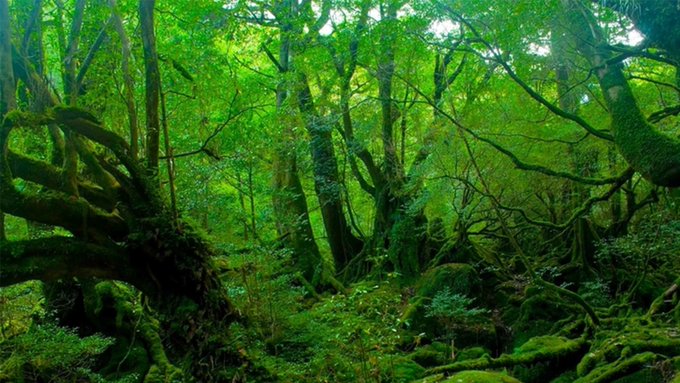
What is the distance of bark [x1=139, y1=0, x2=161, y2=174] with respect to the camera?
519 centimetres

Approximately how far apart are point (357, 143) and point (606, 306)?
5947 mm

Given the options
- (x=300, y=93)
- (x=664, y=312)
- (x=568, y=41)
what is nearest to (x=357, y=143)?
(x=300, y=93)

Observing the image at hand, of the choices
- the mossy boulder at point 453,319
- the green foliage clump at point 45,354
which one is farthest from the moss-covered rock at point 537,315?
the green foliage clump at point 45,354

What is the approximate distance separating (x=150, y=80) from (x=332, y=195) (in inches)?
300

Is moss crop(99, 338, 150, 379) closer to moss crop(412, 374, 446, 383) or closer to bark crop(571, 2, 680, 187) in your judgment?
moss crop(412, 374, 446, 383)

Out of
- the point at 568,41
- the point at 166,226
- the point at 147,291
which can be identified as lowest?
the point at 147,291

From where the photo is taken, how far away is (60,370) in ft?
19.8

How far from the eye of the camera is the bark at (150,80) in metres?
5.19

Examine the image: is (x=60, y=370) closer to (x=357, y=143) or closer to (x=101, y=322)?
(x=101, y=322)

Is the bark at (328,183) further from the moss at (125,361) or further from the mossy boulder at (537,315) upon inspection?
the moss at (125,361)

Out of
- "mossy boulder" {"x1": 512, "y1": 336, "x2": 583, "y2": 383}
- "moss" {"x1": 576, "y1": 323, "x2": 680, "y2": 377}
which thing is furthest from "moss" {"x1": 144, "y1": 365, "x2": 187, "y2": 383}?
"moss" {"x1": 576, "y1": 323, "x2": 680, "y2": 377}

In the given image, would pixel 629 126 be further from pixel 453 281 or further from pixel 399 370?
pixel 453 281

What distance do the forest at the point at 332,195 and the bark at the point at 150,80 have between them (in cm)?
2

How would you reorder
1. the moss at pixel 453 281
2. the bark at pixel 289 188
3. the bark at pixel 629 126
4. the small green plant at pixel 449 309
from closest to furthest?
1. the bark at pixel 629 126
2. the small green plant at pixel 449 309
3. the moss at pixel 453 281
4. the bark at pixel 289 188
